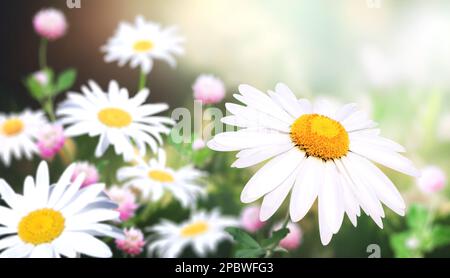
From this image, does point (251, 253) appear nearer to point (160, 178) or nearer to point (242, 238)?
point (242, 238)

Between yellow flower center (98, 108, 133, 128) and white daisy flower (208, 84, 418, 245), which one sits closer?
white daisy flower (208, 84, 418, 245)

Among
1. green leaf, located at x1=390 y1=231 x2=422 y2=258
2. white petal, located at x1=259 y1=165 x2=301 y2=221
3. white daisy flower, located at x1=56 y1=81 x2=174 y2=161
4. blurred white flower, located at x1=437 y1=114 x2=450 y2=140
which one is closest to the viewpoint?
white petal, located at x1=259 y1=165 x2=301 y2=221

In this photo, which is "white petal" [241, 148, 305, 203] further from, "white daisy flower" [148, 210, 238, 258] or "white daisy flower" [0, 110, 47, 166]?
"white daisy flower" [0, 110, 47, 166]

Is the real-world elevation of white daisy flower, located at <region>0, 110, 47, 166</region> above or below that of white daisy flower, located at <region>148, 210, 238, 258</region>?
above

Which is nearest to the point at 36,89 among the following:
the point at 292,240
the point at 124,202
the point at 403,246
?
the point at 124,202

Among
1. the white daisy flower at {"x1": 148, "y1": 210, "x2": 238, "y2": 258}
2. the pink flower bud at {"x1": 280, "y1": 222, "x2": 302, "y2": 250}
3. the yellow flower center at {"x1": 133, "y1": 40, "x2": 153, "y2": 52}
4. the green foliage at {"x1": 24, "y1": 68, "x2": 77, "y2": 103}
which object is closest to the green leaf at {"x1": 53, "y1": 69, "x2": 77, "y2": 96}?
the green foliage at {"x1": 24, "y1": 68, "x2": 77, "y2": 103}
